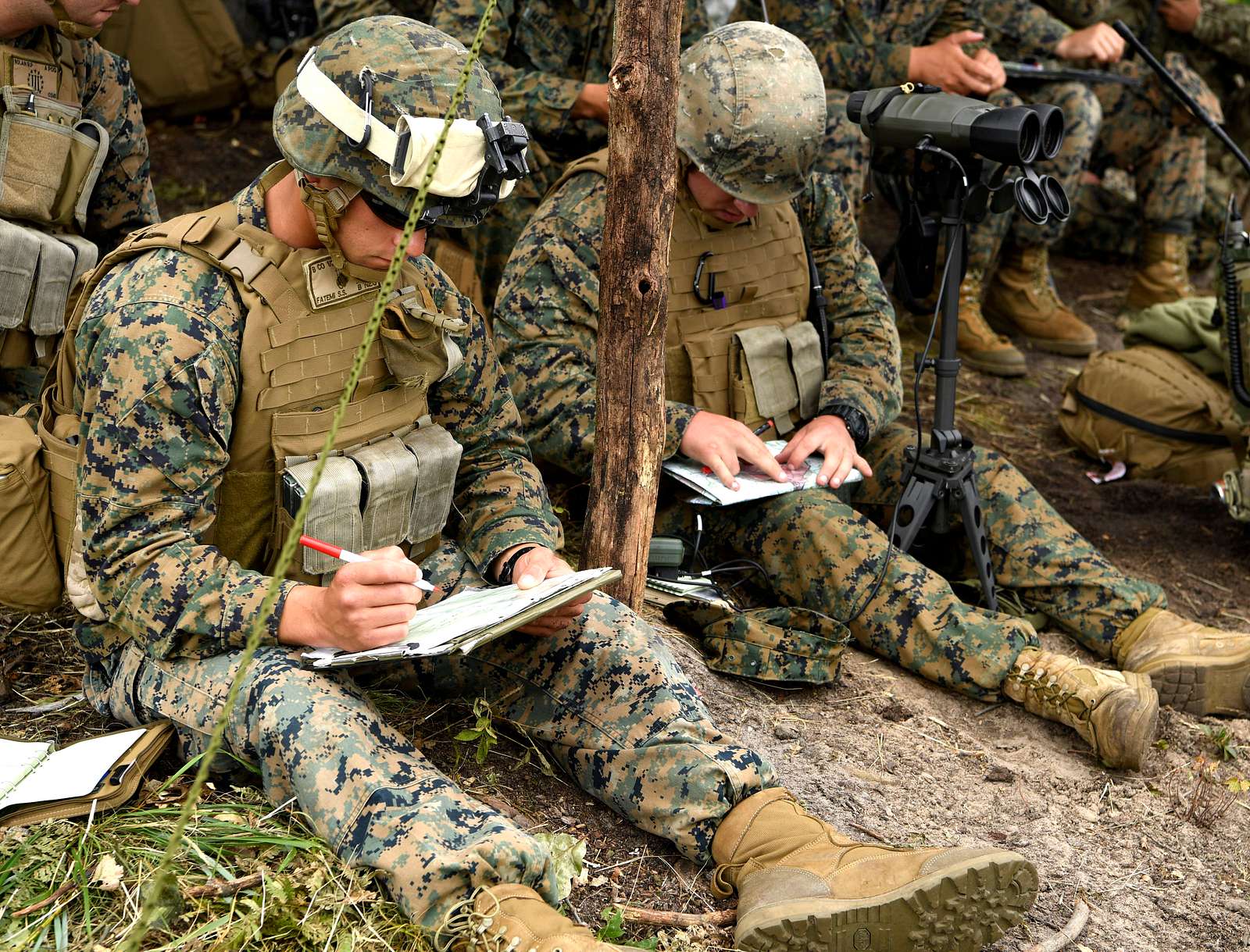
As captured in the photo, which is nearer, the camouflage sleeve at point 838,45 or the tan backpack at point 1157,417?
the tan backpack at point 1157,417

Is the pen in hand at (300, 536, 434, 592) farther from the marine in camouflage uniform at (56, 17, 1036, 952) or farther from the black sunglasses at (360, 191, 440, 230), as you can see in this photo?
the black sunglasses at (360, 191, 440, 230)

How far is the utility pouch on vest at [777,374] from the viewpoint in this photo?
4250 mm

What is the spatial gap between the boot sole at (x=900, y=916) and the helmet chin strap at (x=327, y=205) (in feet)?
5.39

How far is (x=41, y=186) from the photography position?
388 centimetres

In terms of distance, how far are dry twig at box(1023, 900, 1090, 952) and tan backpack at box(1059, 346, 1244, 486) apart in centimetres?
292

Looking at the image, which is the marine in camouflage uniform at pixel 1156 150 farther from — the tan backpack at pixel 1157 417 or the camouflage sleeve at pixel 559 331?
the camouflage sleeve at pixel 559 331

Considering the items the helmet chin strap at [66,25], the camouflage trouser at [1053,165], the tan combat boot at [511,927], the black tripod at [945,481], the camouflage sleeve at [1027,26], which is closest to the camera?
the tan combat boot at [511,927]

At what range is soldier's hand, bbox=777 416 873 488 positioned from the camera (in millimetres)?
4078

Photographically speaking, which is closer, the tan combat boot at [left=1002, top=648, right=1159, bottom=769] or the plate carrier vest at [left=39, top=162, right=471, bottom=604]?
the plate carrier vest at [left=39, top=162, right=471, bottom=604]

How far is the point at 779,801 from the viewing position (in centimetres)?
292

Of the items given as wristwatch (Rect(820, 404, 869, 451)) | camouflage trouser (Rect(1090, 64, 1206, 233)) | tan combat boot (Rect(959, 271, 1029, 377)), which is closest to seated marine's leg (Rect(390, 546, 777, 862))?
wristwatch (Rect(820, 404, 869, 451))

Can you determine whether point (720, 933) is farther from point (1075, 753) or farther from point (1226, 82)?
point (1226, 82)

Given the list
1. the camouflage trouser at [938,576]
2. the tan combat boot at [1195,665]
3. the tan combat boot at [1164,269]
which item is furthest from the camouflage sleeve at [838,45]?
the tan combat boot at [1195,665]

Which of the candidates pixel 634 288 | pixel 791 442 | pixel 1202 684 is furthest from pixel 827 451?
pixel 1202 684
